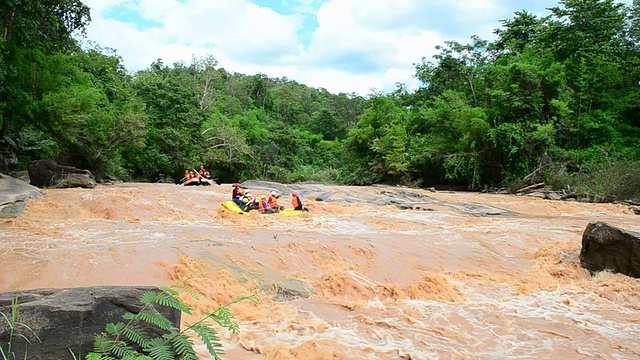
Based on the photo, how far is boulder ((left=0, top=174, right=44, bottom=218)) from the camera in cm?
1004

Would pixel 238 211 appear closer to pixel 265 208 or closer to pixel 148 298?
pixel 265 208

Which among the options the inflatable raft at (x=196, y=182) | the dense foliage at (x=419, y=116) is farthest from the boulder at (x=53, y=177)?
the inflatable raft at (x=196, y=182)

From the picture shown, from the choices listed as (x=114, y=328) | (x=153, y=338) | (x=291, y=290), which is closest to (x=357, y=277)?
(x=291, y=290)

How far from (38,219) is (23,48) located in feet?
41.4

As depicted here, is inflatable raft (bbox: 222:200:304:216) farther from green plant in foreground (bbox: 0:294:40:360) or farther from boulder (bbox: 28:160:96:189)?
green plant in foreground (bbox: 0:294:40:360)

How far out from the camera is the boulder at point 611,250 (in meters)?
7.29

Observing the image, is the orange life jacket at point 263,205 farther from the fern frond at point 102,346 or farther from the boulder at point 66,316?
the fern frond at point 102,346

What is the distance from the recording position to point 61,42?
53.4ft

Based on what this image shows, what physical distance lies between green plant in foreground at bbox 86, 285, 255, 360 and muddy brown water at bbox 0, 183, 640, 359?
1.23m

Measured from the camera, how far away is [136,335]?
8.19 ft

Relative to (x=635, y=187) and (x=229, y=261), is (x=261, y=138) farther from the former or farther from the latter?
(x=229, y=261)

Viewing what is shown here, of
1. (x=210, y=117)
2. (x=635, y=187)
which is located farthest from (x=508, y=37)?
(x=210, y=117)

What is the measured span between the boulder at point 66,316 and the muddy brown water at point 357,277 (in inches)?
46.1

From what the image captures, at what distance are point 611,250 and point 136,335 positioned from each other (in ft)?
26.2
